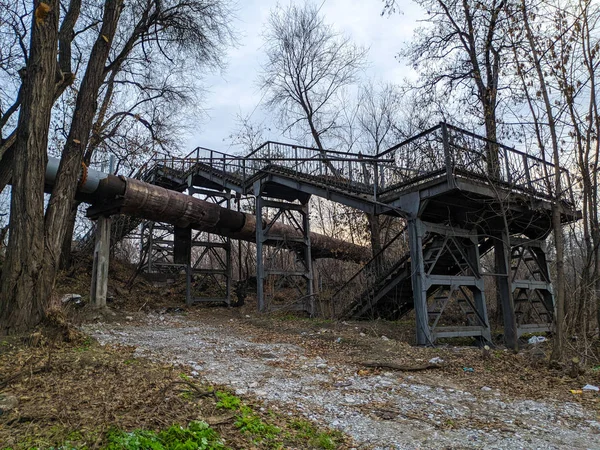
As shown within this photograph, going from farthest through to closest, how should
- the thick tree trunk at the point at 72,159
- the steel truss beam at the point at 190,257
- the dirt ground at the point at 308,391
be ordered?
the steel truss beam at the point at 190,257, the thick tree trunk at the point at 72,159, the dirt ground at the point at 308,391

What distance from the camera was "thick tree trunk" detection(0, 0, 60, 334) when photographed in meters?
5.71

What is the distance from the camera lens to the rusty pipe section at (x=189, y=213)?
11.4m

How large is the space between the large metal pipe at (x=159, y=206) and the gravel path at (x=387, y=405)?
15.8ft

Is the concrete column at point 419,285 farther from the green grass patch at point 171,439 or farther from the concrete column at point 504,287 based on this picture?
the green grass patch at point 171,439

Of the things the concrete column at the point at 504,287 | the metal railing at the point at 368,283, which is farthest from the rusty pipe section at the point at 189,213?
the concrete column at the point at 504,287

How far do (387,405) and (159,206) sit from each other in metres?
9.30

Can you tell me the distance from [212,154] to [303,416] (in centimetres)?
1530

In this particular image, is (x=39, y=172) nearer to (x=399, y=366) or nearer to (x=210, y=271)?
(x=399, y=366)

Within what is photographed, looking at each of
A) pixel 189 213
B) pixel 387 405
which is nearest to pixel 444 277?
pixel 387 405

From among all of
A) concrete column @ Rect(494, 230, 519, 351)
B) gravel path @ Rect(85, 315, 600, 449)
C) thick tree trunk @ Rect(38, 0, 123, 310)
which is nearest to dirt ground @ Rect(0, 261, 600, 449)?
gravel path @ Rect(85, 315, 600, 449)

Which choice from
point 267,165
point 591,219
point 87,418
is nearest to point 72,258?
point 267,165

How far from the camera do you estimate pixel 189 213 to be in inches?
506

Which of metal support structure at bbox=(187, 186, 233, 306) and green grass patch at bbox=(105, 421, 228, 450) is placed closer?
green grass patch at bbox=(105, 421, 228, 450)

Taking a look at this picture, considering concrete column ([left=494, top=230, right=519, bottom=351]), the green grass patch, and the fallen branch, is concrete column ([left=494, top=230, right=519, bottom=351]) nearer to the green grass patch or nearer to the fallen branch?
the fallen branch
